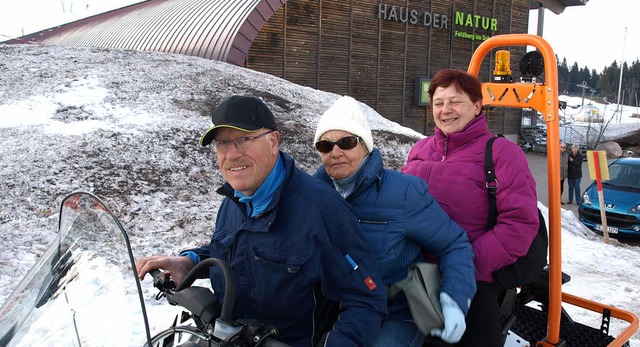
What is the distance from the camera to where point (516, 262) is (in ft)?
8.31

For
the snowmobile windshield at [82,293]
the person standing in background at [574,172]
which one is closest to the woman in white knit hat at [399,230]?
the snowmobile windshield at [82,293]

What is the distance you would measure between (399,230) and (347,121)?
58 cm

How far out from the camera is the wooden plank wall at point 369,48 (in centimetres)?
1784

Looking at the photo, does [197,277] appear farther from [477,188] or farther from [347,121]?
[477,188]

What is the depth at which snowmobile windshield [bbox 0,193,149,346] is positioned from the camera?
5.19ft

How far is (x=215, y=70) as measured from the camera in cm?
1141

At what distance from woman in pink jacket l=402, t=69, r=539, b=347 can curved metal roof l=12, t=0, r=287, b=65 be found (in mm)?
13288

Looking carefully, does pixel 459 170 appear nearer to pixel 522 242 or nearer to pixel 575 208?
pixel 522 242

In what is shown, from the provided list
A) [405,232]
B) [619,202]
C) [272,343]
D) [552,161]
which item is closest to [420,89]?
[619,202]

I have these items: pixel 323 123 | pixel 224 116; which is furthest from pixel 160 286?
pixel 323 123

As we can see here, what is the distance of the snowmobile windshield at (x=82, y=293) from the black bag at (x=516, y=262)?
1.75 meters

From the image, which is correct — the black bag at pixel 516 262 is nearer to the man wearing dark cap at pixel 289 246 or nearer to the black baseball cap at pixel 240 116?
the man wearing dark cap at pixel 289 246

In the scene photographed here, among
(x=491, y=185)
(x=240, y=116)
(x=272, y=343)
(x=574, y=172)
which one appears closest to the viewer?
(x=272, y=343)

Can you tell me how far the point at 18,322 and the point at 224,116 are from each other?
97cm
